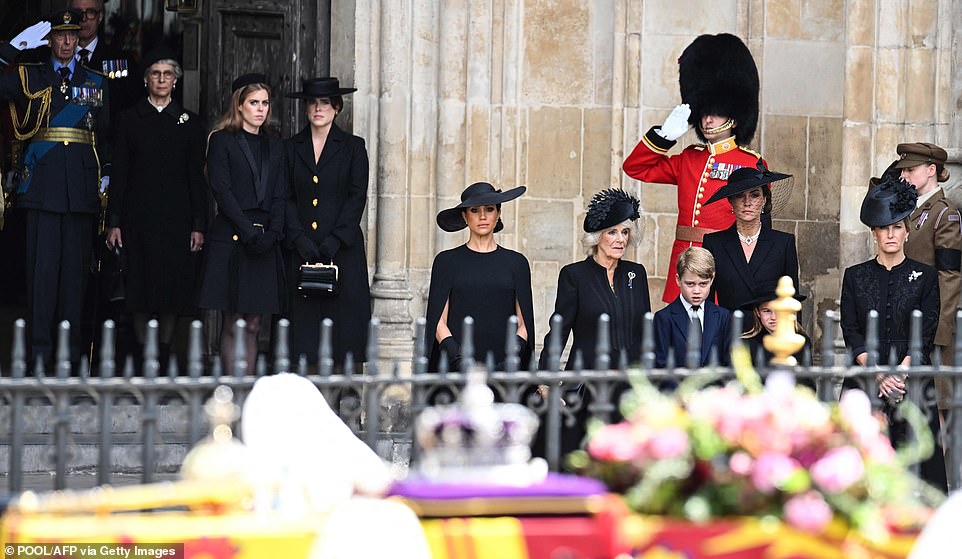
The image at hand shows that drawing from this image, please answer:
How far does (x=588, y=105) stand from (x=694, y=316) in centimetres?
273

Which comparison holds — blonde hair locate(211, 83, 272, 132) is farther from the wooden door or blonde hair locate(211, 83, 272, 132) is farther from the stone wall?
the wooden door

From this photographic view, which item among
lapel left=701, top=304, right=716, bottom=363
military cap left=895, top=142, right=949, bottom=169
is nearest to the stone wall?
military cap left=895, top=142, right=949, bottom=169

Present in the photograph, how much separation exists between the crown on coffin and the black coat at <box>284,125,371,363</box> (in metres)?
4.49

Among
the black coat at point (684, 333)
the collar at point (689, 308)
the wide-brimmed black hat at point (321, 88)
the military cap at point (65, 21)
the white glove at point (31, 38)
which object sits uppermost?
the military cap at point (65, 21)

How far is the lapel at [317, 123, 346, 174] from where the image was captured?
9930 mm

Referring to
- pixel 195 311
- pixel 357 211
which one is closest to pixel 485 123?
pixel 357 211

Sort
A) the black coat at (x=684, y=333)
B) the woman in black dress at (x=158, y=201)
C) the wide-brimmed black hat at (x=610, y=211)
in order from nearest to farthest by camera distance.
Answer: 1. the black coat at (x=684, y=333)
2. the wide-brimmed black hat at (x=610, y=211)
3. the woman in black dress at (x=158, y=201)

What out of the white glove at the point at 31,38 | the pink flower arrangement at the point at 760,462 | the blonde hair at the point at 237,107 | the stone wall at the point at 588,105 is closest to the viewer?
the pink flower arrangement at the point at 760,462

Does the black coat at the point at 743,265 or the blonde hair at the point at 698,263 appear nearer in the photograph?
Answer: the blonde hair at the point at 698,263

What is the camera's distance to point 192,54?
11.8m

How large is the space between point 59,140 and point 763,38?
4.02 metres

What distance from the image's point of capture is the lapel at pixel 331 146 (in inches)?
391

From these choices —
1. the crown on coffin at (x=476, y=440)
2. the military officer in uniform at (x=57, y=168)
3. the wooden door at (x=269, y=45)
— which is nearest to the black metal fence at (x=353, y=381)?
the crown on coffin at (x=476, y=440)

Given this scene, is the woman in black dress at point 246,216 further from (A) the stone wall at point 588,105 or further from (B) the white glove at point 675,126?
(B) the white glove at point 675,126
